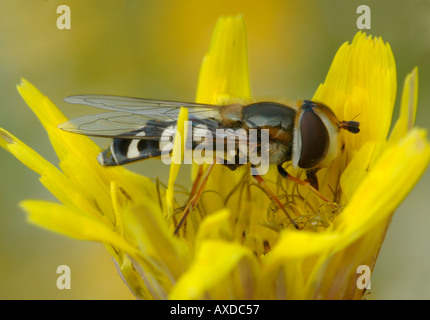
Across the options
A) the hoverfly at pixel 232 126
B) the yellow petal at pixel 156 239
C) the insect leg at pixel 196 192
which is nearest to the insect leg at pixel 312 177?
the hoverfly at pixel 232 126

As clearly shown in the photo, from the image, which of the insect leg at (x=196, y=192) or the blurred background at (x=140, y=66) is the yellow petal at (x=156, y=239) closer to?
the insect leg at (x=196, y=192)

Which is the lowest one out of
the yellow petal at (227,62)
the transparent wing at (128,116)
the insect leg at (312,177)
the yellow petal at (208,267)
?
the yellow petal at (208,267)

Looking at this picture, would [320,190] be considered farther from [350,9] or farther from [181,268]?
[350,9]

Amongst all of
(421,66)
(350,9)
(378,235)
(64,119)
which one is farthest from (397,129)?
(350,9)

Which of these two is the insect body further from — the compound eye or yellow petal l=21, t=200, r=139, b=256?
yellow petal l=21, t=200, r=139, b=256

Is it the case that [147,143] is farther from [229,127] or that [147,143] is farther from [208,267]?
[208,267]

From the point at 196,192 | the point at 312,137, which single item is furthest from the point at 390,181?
the point at 196,192
